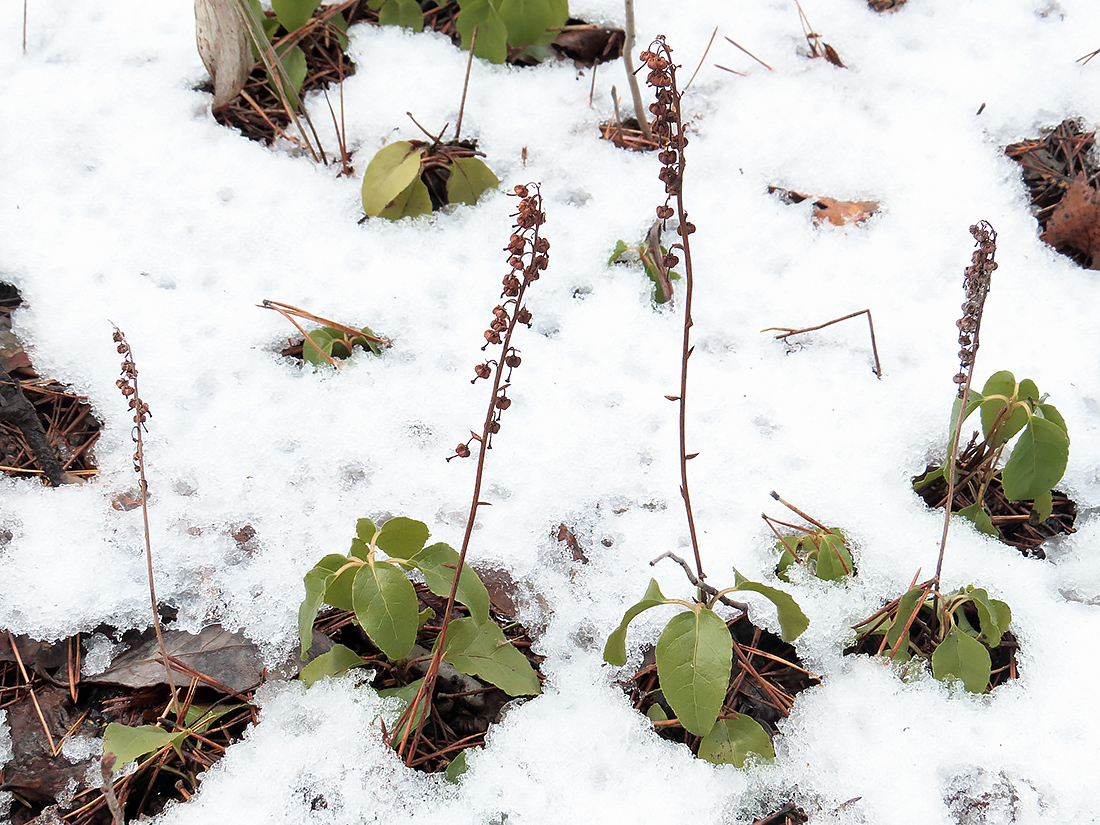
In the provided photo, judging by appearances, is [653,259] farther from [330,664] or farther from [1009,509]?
[330,664]

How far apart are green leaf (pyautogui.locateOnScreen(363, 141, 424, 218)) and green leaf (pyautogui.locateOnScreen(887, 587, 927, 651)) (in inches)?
68.7

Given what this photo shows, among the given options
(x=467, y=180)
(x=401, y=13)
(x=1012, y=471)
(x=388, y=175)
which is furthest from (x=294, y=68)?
(x=1012, y=471)

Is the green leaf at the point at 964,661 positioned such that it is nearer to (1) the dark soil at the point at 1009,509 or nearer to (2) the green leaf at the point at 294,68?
(1) the dark soil at the point at 1009,509

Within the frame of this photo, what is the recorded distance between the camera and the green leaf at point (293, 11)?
2621 millimetres

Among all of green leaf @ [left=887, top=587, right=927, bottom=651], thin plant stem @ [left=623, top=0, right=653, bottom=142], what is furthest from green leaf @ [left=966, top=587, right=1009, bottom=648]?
thin plant stem @ [left=623, top=0, right=653, bottom=142]

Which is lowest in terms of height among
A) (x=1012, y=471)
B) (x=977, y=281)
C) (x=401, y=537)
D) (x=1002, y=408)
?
(x=401, y=537)

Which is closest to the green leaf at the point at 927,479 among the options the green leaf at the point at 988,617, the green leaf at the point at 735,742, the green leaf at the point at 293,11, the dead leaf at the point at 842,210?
the green leaf at the point at 988,617

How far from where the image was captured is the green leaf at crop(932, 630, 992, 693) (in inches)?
64.8

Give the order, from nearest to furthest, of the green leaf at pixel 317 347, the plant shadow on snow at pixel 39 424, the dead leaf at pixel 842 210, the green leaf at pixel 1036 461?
the green leaf at pixel 1036 461 < the plant shadow on snow at pixel 39 424 < the green leaf at pixel 317 347 < the dead leaf at pixel 842 210

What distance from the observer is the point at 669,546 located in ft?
6.25

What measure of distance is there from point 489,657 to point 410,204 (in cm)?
147

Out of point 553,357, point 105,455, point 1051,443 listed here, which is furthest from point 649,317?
point 105,455

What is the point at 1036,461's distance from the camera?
1774 millimetres

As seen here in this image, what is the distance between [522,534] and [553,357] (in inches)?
22.1
